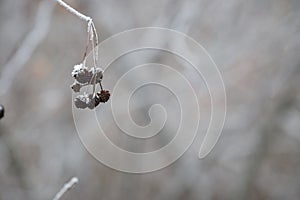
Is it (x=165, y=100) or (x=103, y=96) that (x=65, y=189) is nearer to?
(x=103, y=96)

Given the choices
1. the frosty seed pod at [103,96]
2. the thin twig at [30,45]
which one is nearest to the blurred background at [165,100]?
the thin twig at [30,45]

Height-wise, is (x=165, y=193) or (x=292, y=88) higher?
(x=292, y=88)

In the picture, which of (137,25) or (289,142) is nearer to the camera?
(137,25)

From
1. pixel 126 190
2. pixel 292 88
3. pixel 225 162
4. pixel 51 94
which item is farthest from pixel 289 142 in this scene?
pixel 51 94

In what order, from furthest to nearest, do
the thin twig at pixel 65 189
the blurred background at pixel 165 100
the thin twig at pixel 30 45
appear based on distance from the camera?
1. the blurred background at pixel 165 100
2. the thin twig at pixel 30 45
3. the thin twig at pixel 65 189

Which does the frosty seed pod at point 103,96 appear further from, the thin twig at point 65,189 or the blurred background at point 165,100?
the blurred background at point 165,100

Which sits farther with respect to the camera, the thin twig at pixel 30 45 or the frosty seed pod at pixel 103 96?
the thin twig at pixel 30 45

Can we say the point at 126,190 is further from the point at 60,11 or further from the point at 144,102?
the point at 60,11

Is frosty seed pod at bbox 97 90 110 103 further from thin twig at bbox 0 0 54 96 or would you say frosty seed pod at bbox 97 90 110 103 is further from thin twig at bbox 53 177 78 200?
thin twig at bbox 0 0 54 96

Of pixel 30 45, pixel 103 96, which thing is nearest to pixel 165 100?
pixel 30 45
